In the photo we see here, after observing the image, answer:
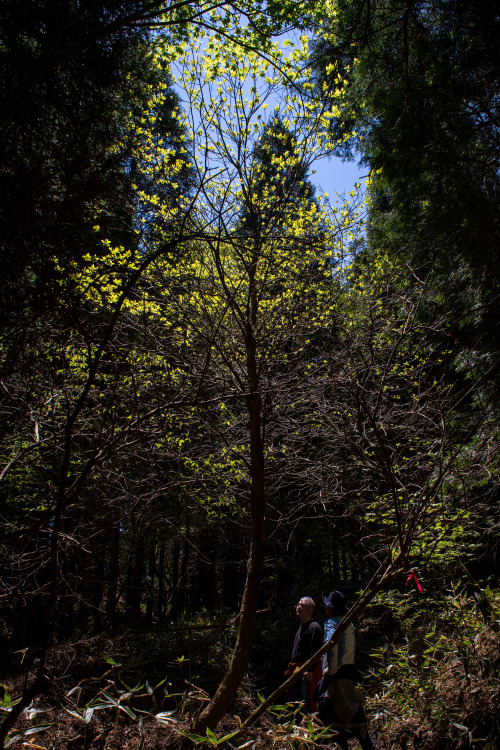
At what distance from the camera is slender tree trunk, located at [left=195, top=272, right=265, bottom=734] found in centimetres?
279

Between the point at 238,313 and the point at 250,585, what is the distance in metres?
2.33

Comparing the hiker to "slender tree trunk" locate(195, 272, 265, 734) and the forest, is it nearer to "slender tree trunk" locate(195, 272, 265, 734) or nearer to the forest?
the forest

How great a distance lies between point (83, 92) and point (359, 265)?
13.9 ft

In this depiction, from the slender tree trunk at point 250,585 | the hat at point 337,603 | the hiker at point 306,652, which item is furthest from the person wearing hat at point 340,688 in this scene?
the slender tree trunk at point 250,585

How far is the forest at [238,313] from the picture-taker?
1.89 metres

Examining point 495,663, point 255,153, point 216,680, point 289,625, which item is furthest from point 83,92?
point 289,625

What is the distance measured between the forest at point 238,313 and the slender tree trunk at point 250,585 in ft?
0.06

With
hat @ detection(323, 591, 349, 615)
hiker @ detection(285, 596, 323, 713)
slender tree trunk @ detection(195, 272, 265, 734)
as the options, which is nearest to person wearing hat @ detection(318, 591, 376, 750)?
hat @ detection(323, 591, 349, 615)

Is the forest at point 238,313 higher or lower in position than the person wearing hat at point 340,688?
higher

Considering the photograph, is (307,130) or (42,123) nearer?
(42,123)

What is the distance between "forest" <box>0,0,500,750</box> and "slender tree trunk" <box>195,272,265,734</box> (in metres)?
0.02

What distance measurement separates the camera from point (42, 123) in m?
2.08

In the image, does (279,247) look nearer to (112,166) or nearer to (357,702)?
(112,166)

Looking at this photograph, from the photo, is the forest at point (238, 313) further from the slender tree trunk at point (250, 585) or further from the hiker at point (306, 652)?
the hiker at point (306, 652)
